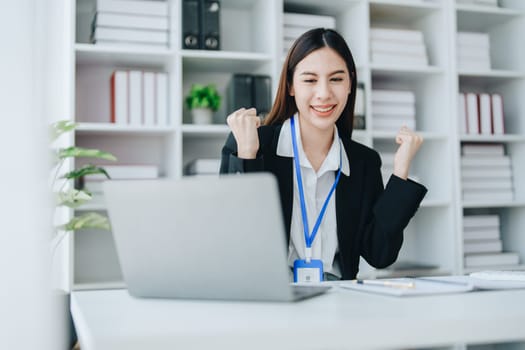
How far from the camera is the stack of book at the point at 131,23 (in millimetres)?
2803

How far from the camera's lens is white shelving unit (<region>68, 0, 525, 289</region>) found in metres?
2.91

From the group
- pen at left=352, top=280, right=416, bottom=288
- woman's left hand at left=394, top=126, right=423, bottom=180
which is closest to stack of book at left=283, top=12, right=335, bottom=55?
woman's left hand at left=394, top=126, right=423, bottom=180

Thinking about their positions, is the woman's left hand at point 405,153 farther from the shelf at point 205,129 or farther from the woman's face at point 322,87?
the shelf at point 205,129

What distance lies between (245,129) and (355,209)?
20.3 inches

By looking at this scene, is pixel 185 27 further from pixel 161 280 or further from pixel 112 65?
pixel 161 280

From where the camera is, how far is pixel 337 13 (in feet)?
11.1

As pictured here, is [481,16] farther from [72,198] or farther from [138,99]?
[72,198]

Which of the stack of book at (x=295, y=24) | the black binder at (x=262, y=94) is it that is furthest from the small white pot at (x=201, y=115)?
the stack of book at (x=295, y=24)

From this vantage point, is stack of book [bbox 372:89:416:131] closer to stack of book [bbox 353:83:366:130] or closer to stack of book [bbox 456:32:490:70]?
stack of book [bbox 353:83:366:130]

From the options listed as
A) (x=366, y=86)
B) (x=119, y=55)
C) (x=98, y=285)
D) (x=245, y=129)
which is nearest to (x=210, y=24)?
(x=119, y=55)

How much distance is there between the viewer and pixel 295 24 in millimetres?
3096

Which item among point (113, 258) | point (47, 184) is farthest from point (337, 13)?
point (47, 184)

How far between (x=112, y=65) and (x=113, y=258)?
98 cm

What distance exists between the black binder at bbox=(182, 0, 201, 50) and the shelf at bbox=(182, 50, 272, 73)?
0.04 metres
